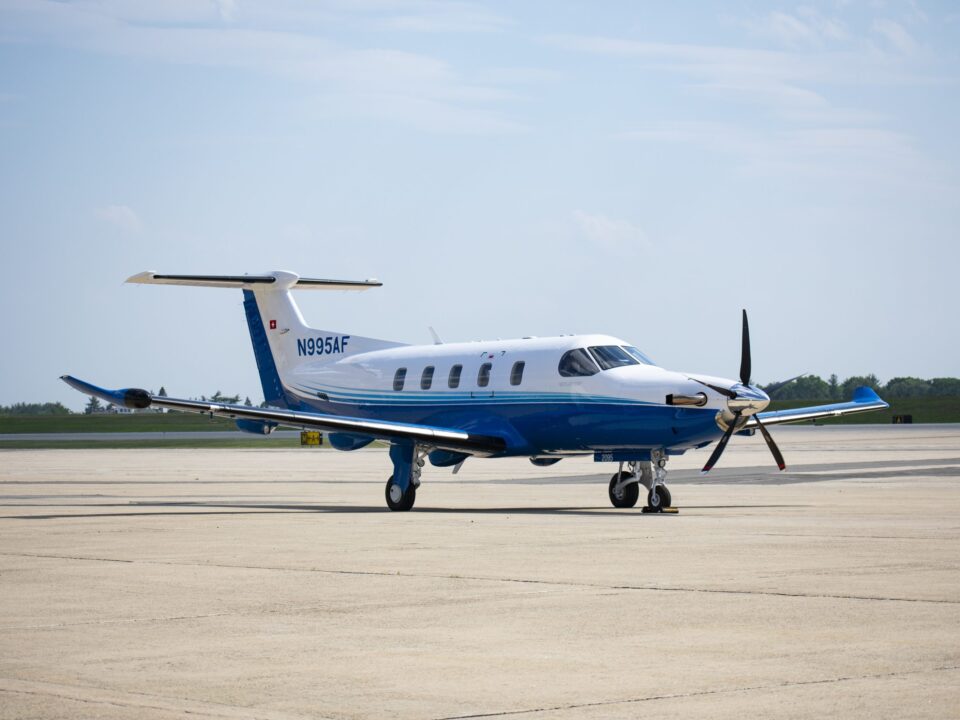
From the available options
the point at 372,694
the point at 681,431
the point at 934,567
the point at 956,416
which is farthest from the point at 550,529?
the point at 956,416

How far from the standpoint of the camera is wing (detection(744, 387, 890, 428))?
3028cm

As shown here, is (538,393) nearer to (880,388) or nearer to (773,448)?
(773,448)

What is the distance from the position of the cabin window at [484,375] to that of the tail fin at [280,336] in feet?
17.2

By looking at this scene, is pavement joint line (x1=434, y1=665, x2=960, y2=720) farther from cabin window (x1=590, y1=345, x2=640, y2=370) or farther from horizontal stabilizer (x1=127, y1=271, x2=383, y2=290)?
horizontal stabilizer (x1=127, y1=271, x2=383, y2=290)

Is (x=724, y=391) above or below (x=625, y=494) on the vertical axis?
above

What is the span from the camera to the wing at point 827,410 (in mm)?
30281

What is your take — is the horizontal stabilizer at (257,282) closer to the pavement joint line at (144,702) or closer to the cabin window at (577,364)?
the cabin window at (577,364)

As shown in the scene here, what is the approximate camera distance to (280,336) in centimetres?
3622

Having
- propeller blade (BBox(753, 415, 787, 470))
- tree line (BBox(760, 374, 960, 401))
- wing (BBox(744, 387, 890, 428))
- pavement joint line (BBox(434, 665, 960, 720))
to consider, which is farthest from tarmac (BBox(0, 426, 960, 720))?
tree line (BBox(760, 374, 960, 401))

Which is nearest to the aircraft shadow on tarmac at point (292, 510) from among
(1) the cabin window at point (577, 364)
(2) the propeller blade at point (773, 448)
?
(2) the propeller blade at point (773, 448)

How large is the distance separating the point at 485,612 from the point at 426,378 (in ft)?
62.8

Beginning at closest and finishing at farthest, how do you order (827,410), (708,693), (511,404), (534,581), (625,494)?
(708,693) → (534,581) → (625,494) → (511,404) → (827,410)

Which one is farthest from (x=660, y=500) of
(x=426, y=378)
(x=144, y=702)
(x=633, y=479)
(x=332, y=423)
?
(x=144, y=702)

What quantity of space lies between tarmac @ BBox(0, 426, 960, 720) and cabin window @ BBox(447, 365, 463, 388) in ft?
14.1
